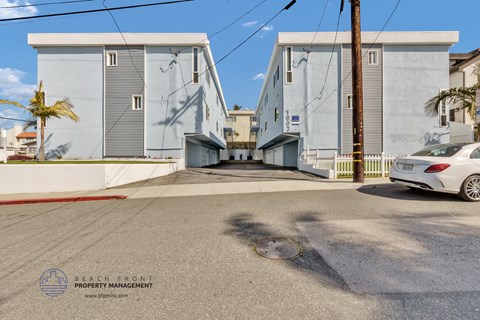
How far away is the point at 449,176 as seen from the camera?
564cm

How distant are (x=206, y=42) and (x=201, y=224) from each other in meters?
15.0

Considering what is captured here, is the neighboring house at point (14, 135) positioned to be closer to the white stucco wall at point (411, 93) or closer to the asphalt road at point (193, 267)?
the asphalt road at point (193, 267)

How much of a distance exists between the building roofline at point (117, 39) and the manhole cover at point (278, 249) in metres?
15.8

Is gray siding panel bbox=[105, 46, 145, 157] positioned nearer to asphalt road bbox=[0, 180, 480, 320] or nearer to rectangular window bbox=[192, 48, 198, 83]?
rectangular window bbox=[192, 48, 198, 83]

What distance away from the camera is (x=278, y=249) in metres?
3.38

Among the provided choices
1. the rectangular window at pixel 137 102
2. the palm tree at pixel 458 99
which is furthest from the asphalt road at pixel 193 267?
the rectangular window at pixel 137 102

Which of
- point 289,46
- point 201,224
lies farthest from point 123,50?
point 201,224

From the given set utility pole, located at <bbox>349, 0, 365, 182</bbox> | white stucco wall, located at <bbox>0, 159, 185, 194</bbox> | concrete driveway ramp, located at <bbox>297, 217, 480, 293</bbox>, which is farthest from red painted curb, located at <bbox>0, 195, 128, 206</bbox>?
utility pole, located at <bbox>349, 0, 365, 182</bbox>

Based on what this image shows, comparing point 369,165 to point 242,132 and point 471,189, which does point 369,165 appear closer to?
point 471,189

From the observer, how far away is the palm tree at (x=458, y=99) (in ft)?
43.9

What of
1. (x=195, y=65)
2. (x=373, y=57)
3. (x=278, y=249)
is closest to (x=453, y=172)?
(x=278, y=249)

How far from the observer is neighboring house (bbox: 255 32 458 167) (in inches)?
632

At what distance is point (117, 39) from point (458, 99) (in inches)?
893

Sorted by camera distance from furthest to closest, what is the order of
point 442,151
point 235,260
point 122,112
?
point 122,112 < point 442,151 < point 235,260
